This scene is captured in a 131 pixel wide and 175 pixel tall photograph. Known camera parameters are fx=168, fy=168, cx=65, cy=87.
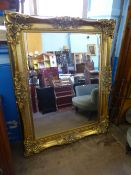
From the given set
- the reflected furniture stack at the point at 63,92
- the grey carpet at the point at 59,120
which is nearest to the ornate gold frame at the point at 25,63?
the grey carpet at the point at 59,120

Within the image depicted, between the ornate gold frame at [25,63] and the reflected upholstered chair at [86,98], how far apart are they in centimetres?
7

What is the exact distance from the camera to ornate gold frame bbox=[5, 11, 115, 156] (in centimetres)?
148

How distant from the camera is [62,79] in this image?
1.89 m

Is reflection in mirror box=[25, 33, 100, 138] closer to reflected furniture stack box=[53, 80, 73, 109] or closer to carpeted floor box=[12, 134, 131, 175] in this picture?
reflected furniture stack box=[53, 80, 73, 109]

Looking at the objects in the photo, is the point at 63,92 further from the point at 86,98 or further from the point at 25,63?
the point at 25,63

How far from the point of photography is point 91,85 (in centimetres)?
198

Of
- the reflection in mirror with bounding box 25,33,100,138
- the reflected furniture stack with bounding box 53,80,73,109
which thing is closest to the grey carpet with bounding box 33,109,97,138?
the reflection in mirror with bounding box 25,33,100,138

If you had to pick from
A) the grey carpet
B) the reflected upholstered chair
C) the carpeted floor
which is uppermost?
the reflected upholstered chair

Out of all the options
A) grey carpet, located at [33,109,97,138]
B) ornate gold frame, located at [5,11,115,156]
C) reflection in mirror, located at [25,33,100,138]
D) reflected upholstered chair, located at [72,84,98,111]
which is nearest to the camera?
ornate gold frame, located at [5,11,115,156]

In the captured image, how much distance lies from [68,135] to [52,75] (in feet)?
2.34

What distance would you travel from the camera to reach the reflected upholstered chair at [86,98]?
195 cm

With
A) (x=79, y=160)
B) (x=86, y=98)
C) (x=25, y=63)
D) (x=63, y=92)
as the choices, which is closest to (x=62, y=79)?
(x=63, y=92)

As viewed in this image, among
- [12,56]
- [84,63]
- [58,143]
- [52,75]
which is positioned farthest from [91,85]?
[12,56]

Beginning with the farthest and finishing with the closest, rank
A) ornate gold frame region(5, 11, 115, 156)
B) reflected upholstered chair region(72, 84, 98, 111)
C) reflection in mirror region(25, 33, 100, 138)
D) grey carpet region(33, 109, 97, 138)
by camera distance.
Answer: reflected upholstered chair region(72, 84, 98, 111)
grey carpet region(33, 109, 97, 138)
reflection in mirror region(25, 33, 100, 138)
ornate gold frame region(5, 11, 115, 156)
